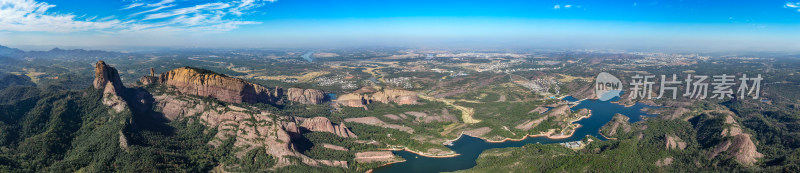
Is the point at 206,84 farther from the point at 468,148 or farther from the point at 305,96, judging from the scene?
the point at 468,148

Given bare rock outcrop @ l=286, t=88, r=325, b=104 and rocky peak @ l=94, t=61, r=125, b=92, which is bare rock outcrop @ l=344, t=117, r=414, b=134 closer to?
bare rock outcrop @ l=286, t=88, r=325, b=104

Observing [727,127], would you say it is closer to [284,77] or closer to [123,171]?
[123,171]

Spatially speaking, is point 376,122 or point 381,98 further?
point 381,98

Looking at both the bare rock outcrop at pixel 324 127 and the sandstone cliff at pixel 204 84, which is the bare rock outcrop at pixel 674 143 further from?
the sandstone cliff at pixel 204 84

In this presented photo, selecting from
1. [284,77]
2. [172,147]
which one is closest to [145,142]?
[172,147]

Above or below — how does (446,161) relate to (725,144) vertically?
below

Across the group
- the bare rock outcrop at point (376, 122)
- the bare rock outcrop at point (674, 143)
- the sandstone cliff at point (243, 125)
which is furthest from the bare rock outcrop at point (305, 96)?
the bare rock outcrop at point (674, 143)

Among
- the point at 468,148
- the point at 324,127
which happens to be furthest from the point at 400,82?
the point at 468,148

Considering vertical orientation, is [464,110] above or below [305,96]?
below
